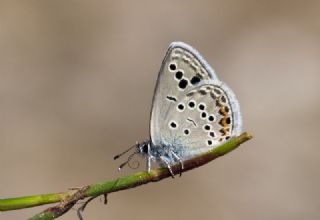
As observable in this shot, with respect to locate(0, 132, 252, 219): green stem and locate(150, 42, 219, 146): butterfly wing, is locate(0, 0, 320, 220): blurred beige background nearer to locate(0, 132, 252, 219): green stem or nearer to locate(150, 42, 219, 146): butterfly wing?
locate(150, 42, 219, 146): butterfly wing

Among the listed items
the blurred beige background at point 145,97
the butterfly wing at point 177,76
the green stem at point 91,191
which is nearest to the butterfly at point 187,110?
the butterfly wing at point 177,76

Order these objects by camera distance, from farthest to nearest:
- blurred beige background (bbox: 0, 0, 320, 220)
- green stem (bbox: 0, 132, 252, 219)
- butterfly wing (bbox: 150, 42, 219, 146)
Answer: blurred beige background (bbox: 0, 0, 320, 220), butterfly wing (bbox: 150, 42, 219, 146), green stem (bbox: 0, 132, 252, 219)

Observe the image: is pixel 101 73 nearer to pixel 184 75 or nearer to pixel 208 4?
pixel 208 4

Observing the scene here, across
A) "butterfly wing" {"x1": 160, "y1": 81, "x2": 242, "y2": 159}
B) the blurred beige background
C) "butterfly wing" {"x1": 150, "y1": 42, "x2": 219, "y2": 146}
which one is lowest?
"butterfly wing" {"x1": 160, "y1": 81, "x2": 242, "y2": 159}

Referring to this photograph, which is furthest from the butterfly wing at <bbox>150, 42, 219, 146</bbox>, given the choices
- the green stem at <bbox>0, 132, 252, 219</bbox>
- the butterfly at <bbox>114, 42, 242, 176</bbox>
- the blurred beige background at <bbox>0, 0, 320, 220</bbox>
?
the blurred beige background at <bbox>0, 0, 320, 220</bbox>

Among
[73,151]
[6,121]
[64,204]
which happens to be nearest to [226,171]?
[73,151]

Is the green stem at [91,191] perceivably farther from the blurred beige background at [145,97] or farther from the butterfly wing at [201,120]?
the blurred beige background at [145,97]

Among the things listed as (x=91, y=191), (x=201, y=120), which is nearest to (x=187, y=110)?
(x=201, y=120)

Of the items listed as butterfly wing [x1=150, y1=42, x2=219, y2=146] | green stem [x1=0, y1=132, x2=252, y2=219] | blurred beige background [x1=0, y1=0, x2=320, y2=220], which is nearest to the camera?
green stem [x1=0, y1=132, x2=252, y2=219]
